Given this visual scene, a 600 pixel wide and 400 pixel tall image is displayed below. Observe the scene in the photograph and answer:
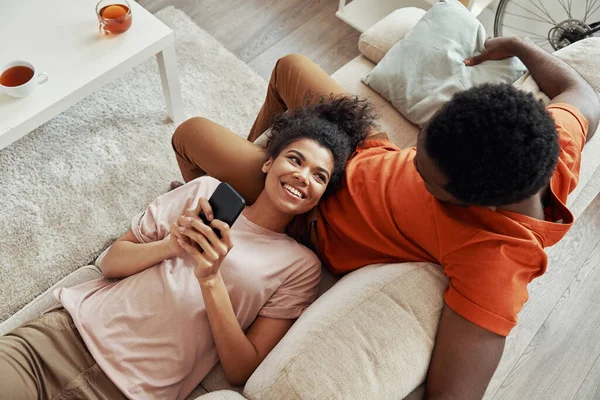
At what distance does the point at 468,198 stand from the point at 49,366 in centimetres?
101

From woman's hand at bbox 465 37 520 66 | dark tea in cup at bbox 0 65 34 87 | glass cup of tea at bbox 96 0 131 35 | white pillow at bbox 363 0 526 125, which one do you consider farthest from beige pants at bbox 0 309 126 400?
woman's hand at bbox 465 37 520 66

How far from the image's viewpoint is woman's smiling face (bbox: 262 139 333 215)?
136 cm

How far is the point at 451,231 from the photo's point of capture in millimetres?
1164

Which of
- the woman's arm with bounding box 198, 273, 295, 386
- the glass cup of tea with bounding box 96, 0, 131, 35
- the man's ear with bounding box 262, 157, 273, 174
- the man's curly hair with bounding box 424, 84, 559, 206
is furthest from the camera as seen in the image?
the glass cup of tea with bounding box 96, 0, 131, 35

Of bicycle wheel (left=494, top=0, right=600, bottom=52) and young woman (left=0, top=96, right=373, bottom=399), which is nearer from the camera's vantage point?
young woman (left=0, top=96, right=373, bottom=399)

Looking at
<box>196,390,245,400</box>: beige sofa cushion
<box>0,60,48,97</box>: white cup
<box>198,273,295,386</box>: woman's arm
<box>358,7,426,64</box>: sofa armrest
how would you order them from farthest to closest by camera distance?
<box>358,7,426,64</box>: sofa armrest
<box>0,60,48,97</box>: white cup
<box>198,273,295,386</box>: woman's arm
<box>196,390,245,400</box>: beige sofa cushion

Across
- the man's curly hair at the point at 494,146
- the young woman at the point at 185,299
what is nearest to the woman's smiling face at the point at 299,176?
the young woman at the point at 185,299

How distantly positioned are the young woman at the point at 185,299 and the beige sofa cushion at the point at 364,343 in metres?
0.16

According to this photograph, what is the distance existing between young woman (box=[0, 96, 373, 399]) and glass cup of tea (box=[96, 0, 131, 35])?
0.73m

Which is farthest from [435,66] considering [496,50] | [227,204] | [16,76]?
[16,76]

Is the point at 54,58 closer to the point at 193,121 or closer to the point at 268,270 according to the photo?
the point at 193,121

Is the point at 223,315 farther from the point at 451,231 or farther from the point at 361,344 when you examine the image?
the point at 451,231

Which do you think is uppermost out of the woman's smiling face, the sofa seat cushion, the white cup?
the white cup

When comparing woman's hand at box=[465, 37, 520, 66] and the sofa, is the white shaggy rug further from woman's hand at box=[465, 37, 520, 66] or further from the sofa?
woman's hand at box=[465, 37, 520, 66]
